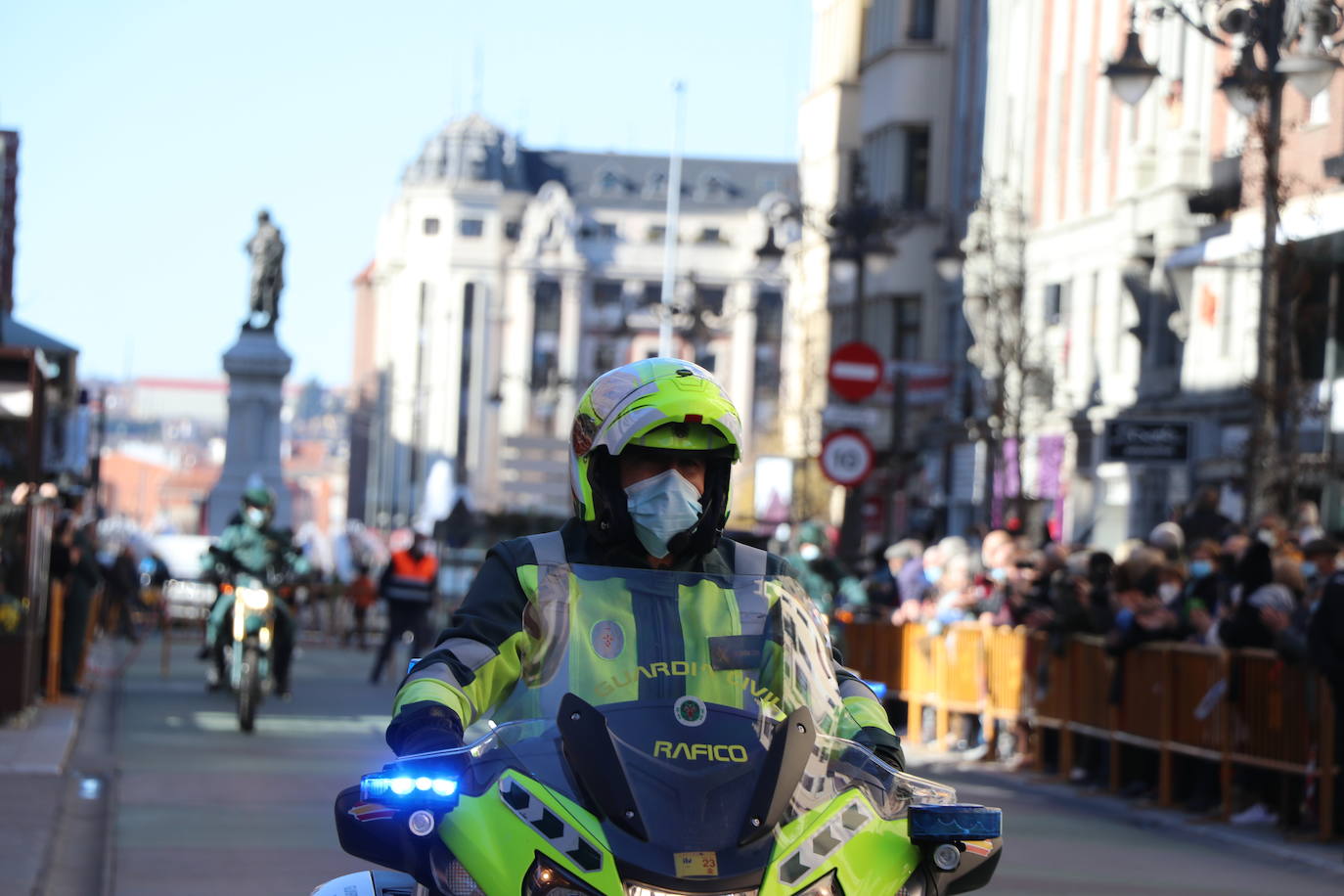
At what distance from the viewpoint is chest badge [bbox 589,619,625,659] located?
4.90 metres

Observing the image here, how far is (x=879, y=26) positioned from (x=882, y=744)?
51.8 m

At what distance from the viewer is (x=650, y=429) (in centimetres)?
522

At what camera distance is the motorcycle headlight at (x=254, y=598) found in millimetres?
19578

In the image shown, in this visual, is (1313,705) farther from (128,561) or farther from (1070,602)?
(128,561)

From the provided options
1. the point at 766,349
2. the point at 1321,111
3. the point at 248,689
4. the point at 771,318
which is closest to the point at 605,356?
the point at 771,318

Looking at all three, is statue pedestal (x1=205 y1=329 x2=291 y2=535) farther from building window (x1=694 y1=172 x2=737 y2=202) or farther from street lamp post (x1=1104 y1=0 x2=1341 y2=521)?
building window (x1=694 y1=172 x2=737 y2=202)

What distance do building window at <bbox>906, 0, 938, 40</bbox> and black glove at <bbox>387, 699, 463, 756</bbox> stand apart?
162 feet

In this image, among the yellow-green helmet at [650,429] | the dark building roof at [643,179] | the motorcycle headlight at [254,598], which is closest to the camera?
the yellow-green helmet at [650,429]

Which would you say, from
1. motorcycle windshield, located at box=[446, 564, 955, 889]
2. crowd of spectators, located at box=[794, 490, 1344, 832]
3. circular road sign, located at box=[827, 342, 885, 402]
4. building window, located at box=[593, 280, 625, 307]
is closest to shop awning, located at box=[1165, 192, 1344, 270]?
circular road sign, located at box=[827, 342, 885, 402]

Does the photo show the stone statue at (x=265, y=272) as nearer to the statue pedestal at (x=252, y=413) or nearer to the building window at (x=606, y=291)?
the statue pedestal at (x=252, y=413)

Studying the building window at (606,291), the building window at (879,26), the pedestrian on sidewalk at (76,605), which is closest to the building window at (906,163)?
the building window at (879,26)

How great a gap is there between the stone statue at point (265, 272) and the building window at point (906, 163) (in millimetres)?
12301

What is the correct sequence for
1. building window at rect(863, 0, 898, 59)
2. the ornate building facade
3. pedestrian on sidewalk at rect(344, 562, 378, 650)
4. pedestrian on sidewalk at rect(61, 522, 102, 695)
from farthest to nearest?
the ornate building facade < building window at rect(863, 0, 898, 59) < pedestrian on sidewalk at rect(344, 562, 378, 650) < pedestrian on sidewalk at rect(61, 522, 102, 695)

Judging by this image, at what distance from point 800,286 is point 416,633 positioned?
1566 inches
